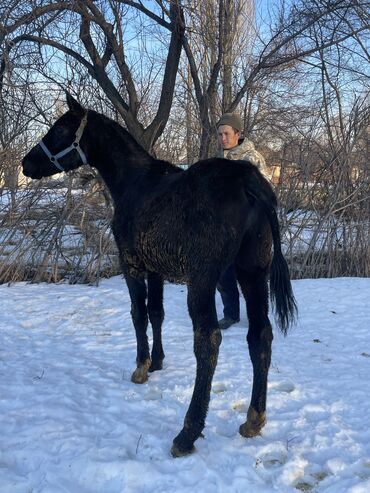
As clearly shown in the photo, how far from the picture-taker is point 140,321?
3.88 metres

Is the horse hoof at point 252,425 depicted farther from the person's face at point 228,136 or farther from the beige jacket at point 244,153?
the person's face at point 228,136

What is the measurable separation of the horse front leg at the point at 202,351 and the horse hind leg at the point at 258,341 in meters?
0.38

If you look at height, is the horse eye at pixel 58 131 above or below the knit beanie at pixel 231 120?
below

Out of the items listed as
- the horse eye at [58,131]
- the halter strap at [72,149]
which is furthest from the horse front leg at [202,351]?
the horse eye at [58,131]

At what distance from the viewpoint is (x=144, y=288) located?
150 inches

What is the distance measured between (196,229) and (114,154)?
1.32 metres

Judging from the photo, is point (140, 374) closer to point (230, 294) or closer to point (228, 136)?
point (230, 294)

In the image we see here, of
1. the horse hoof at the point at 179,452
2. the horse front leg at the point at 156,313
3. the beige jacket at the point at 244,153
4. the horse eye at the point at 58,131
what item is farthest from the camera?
the beige jacket at the point at 244,153

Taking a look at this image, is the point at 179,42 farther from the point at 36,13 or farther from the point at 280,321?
the point at 280,321

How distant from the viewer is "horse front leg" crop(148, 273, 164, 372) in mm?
4004

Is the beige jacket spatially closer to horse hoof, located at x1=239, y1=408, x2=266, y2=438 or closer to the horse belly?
the horse belly

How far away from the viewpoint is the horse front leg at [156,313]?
13.1 feet

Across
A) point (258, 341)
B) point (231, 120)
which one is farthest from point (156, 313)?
point (231, 120)

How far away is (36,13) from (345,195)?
638 cm
